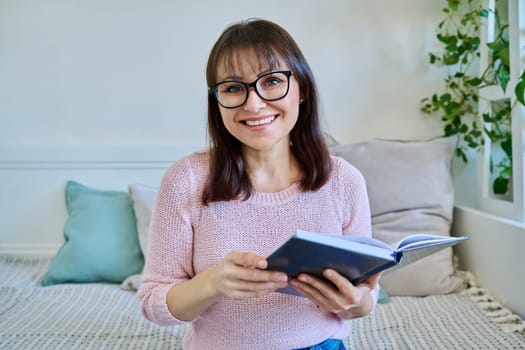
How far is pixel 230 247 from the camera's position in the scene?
103 cm

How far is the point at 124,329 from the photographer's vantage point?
1.44 meters

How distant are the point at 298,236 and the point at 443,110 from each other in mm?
1648

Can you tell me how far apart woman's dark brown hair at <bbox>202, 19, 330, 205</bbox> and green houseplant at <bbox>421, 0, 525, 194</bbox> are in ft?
2.85

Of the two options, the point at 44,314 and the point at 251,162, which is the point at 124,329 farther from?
the point at 251,162

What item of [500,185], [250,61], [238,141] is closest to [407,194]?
[500,185]

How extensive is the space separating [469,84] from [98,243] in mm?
1457

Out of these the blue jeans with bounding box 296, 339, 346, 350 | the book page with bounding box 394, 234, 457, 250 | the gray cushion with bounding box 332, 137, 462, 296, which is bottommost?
the blue jeans with bounding box 296, 339, 346, 350

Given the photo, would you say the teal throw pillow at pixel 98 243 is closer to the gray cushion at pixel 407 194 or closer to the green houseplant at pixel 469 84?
the gray cushion at pixel 407 194

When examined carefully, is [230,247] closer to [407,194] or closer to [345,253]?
[345,253]

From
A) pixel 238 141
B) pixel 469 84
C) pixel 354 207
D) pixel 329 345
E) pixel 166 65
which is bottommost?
pixel 329 345

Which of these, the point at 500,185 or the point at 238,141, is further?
the point at 500,185

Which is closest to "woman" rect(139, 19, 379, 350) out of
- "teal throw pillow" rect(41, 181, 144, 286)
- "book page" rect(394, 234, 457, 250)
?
"book page" rect(394, 234, 457, 250)

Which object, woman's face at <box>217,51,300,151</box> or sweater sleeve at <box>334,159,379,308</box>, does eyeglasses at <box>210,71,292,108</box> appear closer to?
woman's face at <box>217,51,300,151</box>

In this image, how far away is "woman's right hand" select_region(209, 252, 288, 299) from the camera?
0.79 meters
